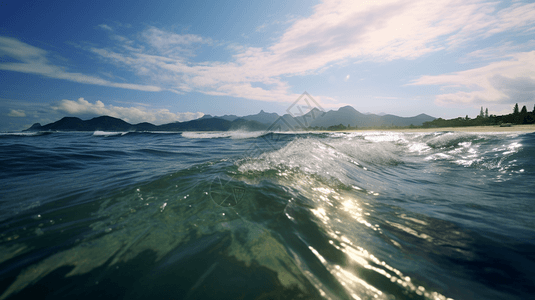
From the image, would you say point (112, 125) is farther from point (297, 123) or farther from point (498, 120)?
point (498, 120)

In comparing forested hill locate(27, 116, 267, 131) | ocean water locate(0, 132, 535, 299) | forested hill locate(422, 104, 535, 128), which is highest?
forested hill locate(27, 116, 267, 131)

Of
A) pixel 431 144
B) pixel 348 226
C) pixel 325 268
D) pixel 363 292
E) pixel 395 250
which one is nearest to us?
pixel 363 292

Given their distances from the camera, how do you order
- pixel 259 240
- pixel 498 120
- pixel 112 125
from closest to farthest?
pixel 259 240
pixel 498 120
pixel 112 125

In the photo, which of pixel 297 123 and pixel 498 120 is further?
pixel 498 120

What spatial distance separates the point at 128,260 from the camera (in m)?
1.57

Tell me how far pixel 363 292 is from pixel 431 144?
13416 millimetres

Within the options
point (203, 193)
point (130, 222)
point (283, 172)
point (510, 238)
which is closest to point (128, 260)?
point (130, 222)

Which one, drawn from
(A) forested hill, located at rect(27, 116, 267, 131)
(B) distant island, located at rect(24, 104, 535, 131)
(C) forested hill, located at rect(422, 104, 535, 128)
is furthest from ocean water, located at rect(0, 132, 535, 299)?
(A) forested hill, located at rect(27, 116, 267, 131)

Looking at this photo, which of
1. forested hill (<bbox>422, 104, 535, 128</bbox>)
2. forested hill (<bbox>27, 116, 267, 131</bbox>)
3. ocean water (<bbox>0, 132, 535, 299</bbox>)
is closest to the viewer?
ocean water (<bbox>0, 132, 535, 299</bbox>)

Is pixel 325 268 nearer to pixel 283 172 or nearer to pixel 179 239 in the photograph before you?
pixel 179 239

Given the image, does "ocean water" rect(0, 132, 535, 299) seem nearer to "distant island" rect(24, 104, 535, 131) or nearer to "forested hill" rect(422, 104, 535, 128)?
"distant island" rect(24, 104, 535, 131)

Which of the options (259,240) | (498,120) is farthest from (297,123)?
(498,120)

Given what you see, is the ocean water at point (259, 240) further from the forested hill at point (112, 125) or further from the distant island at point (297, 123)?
the forested hill at point (112, 125)

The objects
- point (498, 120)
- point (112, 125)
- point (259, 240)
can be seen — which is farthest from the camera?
point (112, 125)
